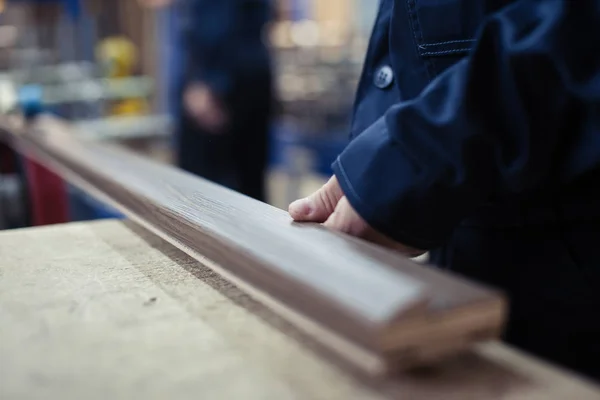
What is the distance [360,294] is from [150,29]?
613cm

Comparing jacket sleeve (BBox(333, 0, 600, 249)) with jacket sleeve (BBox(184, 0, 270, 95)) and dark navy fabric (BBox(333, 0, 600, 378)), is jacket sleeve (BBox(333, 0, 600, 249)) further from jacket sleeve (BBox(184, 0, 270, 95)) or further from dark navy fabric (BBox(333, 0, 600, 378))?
jacket sleeve (BBox(184, 0, 270, 95))

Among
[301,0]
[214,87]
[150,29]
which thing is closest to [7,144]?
[214,87]

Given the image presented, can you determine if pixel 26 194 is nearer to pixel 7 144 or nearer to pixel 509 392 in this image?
pixel 7 144

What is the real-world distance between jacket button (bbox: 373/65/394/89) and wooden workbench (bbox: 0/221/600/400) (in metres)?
0.34

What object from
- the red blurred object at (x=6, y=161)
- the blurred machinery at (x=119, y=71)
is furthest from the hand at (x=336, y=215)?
the blurred machinery at (x=119, y=71)

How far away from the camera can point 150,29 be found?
6211 millimetres

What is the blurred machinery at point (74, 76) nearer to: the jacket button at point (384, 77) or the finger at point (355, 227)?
→ the jacket button at point (384, 77)

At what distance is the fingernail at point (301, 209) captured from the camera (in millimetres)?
745

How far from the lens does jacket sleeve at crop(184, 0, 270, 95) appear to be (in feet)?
9.37

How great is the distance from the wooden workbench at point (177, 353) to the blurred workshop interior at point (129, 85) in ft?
4.15

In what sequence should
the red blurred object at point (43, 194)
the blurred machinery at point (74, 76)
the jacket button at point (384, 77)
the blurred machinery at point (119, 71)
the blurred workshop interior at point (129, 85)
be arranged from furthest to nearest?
the blurred machinery at point (119, 71)
the blurred machinery at point (74, 76)
the blurred workshop interior at point (129, 85)
the red blurred object at point (43, 194)
the jacket button at point (384, 77)

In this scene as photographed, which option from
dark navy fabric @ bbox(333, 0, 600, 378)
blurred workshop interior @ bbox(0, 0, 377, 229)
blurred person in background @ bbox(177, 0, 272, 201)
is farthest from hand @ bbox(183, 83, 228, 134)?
dark navy fabric @ bbox(333, 0, 600, 378)

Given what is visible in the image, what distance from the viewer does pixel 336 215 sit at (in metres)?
0.72

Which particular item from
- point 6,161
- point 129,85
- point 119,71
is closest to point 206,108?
point 129,85
